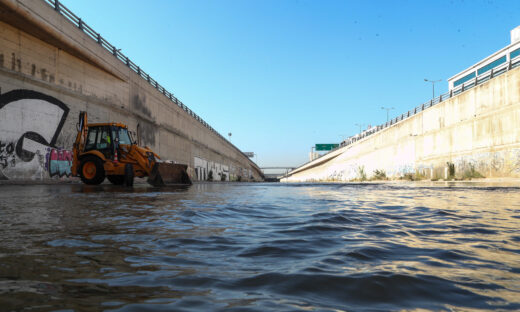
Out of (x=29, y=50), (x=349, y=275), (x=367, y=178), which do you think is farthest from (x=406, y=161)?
(x=349, y=275)

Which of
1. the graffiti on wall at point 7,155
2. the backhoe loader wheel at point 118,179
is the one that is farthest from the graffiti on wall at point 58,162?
the backhoe loader wheel at point 118,179

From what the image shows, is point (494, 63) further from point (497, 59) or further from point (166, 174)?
point (166, 174)

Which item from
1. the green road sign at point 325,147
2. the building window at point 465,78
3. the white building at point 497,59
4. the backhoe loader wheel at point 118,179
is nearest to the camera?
the backhoe loader wheel at point 118,179

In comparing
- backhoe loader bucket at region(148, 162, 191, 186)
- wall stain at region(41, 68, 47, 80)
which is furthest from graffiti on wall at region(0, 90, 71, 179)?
backhoe loader bucket at region(148, 162, 191, 186)

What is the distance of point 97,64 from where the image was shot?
896 inches

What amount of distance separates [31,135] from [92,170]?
17.3 feet

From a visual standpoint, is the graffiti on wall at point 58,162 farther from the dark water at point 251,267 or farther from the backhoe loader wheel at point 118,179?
the dark water at point 251,267

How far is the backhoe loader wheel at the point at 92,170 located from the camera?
582 inches

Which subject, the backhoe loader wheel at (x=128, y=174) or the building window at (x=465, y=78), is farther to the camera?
the building window at (x=465, y=78)

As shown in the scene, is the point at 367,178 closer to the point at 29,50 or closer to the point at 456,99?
the point at 456,99

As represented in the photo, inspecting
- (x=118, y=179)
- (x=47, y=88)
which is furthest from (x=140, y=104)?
(x=118, y=179)

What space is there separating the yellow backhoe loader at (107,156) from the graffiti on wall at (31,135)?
366cm

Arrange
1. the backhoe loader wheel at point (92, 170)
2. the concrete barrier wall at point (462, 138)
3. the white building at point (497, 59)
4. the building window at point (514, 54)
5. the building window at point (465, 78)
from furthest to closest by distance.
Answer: the building window at point (465, 78)
the white building at point (497, 59)
the building window at point (514, 54)
the concrete barrier wall at point (462, 138)
the backhoe loader wheel at point (92, 170)

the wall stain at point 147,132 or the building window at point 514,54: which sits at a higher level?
the building window at point 514,54
